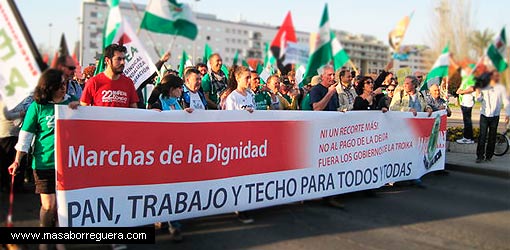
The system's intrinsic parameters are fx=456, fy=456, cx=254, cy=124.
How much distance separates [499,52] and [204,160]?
449cm

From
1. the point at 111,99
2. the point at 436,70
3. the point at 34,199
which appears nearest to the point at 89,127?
the point at 111,99

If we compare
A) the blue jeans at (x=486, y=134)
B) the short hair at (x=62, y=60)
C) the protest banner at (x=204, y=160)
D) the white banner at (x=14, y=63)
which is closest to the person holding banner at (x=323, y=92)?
the protest banner at (x=204, y=160)

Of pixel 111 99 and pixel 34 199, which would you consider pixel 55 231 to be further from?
pixel 34 199

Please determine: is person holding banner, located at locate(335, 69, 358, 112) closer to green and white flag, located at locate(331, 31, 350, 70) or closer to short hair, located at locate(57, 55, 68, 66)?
green and white flag, located at locate(331, 31, 350, 70)

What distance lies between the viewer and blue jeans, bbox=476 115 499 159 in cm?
908

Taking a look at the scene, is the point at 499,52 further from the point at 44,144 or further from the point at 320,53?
the point at 44,144

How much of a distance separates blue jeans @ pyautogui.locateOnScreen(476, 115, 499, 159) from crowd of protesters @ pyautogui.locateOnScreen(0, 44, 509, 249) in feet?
0.06

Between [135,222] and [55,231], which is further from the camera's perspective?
[135,222]

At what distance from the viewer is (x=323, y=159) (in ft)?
19.5

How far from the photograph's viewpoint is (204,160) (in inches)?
193

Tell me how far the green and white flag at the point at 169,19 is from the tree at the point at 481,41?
4.55m

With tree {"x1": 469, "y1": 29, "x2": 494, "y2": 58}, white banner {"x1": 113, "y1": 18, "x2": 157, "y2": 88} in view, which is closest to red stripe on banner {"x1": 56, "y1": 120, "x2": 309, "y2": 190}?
white banner {"x1": 113, "y1": 18, "x2": 157, "y2": 88}

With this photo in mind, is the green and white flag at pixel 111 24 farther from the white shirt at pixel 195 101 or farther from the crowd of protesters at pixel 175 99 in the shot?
the white shirt at pixel 195 101

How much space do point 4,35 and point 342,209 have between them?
14.3 ft
